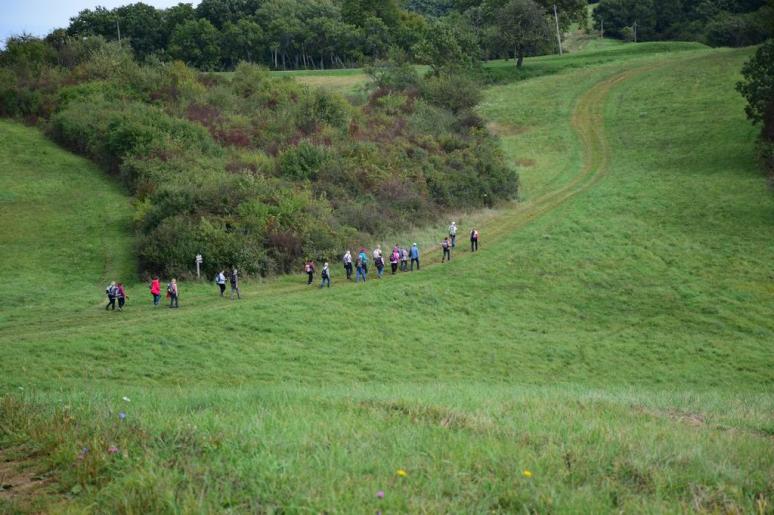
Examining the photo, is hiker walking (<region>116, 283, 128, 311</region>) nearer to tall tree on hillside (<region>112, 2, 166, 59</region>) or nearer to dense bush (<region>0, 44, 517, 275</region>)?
dense bush (<region>0, 44, 517, 275</region>)

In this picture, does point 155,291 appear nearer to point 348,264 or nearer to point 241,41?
point 348,264

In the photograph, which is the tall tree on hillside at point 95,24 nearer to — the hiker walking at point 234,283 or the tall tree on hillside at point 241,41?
the tall tree on hillside at point 241,41

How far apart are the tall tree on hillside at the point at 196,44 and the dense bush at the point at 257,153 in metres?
36.8

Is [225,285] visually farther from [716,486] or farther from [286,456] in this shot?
[716,486]

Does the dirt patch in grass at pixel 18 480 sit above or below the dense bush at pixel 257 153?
below

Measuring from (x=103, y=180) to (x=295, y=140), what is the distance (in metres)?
13.1

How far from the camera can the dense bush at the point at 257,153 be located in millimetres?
37281

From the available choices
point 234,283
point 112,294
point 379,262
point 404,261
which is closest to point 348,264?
point 379,262

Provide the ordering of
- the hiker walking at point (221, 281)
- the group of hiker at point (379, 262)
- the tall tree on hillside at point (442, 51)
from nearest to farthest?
the hiker walking at point (221, 281), the group of hiker at point (379, 262), the tall tree on hillside at point (442, 51)

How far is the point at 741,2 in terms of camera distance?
385 ft

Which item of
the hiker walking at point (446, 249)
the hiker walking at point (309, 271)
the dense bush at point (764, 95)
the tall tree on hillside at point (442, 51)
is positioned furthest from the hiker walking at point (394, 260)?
the tall tree on hillside at point (442, 51)

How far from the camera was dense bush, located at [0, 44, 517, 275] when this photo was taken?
3728cm

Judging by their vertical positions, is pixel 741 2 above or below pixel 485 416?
above

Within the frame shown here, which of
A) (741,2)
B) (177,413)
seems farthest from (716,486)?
(741,2)
